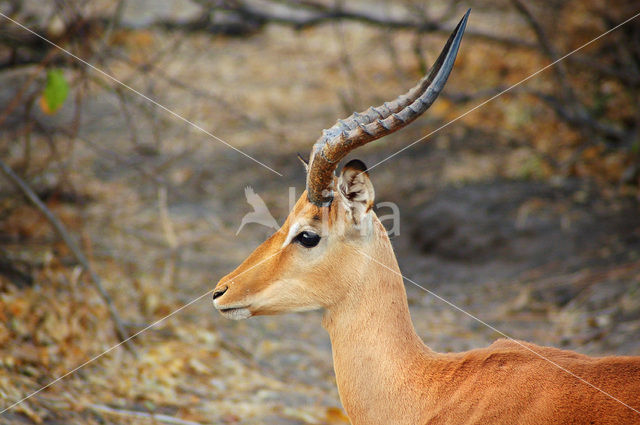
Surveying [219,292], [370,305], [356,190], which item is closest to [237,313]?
[219,292]

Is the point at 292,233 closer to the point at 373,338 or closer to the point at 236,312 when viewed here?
the point at 236,312

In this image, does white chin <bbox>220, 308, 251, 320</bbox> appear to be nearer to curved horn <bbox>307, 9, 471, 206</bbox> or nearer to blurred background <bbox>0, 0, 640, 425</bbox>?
curved horn <bbox>307, 9, 471, 206</bbox>

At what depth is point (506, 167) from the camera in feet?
33.0

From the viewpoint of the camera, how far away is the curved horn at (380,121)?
3129 millimetres

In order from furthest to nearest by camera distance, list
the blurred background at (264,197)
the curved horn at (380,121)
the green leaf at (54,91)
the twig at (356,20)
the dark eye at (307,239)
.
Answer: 1. the twig at (356,20)
2. the blurred background at (264,197)
3. the green leaf at (54,91)
4. the dark eye at (307,239)
5. the curved horn at (380,121)

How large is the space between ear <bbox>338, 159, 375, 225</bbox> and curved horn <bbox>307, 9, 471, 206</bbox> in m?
0.10

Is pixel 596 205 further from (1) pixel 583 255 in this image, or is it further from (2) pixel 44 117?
(2) pixel 44 117

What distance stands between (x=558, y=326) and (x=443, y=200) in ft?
10.4

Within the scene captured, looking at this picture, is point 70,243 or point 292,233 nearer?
point 292,233

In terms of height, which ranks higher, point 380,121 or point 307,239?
point 380,121

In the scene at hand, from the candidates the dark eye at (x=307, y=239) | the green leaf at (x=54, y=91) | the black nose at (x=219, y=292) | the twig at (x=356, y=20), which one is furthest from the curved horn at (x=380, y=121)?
the twig at (x=356, y=20)

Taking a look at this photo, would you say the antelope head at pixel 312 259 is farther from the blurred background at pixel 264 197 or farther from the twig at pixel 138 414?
the blurred background at pixel 264 197

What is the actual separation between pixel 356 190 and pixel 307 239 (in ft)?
1.20

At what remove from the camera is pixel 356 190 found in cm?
344
